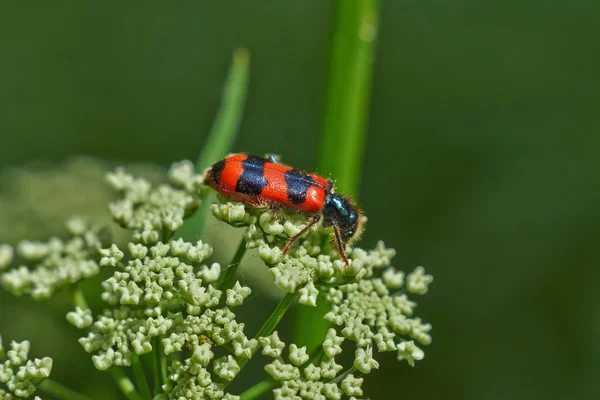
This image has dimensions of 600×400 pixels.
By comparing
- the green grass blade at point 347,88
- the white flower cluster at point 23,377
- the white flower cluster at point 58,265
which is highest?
the green grass blade at point 347,88

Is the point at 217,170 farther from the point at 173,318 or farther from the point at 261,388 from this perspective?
the point at 261,388

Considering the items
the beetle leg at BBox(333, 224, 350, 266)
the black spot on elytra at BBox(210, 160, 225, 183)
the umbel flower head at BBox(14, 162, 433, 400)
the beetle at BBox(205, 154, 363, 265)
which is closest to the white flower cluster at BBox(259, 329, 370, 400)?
the umbel flower head at BBox(14, 162, 433, 400)

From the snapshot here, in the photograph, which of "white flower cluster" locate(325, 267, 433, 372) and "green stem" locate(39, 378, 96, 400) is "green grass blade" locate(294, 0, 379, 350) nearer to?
"white flower cluster" locate(325, 267, 433, 372)

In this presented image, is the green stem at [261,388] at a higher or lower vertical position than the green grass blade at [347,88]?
lower

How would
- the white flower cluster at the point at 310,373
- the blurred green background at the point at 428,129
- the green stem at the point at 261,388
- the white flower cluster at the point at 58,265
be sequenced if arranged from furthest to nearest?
the blurred green background at the point at 428,129 → the white flower cluster at the point at 58,265 → the green stem at the point at 261,388 → the white flower cluster at the point at 310,373

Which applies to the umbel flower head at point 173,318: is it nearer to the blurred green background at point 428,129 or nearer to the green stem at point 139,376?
the green stem at point 139,376

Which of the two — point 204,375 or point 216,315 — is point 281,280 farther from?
point 204,375

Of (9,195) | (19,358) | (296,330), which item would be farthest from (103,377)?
(9,195)

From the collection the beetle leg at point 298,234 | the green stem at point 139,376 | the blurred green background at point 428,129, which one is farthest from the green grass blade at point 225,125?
the blurred green background at point 428,129
